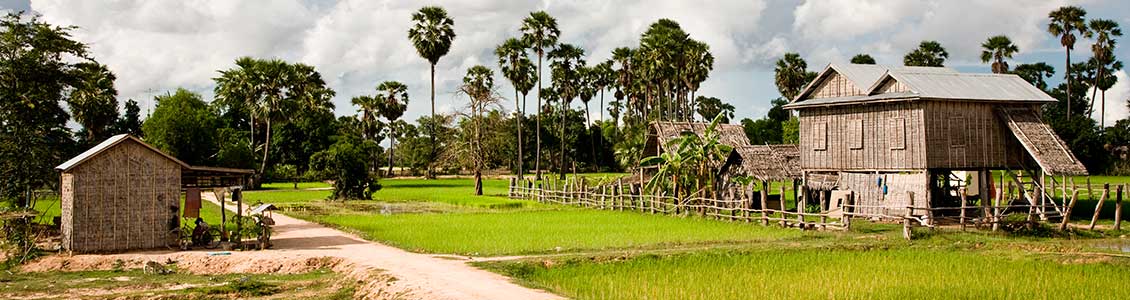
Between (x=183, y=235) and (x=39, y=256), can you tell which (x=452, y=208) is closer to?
(x=183, y=235)

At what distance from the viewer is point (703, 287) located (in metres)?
14.1

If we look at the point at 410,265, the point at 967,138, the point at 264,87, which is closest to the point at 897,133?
the point at 967,138

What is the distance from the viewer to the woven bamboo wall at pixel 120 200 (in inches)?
759

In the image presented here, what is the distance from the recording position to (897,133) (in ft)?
88.5

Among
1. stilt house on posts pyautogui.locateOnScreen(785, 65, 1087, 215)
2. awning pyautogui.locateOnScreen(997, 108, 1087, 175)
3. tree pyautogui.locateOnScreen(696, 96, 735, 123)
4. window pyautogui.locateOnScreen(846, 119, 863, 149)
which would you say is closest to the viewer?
awning pyautogui.locateOnScreen(997, 108, 1087, 175)

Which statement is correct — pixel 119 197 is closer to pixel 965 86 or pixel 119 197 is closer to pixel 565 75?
pixel 965 86

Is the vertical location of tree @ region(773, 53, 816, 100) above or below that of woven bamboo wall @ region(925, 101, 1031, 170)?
above

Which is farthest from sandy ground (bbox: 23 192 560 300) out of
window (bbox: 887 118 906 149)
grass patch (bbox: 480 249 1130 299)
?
window (bbox: 887 118 906 149)

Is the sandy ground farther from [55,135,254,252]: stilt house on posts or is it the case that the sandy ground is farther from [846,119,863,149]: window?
[846,119,863,149]: window

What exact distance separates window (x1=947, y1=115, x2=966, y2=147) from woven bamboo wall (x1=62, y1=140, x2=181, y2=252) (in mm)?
21148

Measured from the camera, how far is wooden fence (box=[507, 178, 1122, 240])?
23328 millimetres

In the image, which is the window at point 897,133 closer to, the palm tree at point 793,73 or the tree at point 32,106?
the tree at point 32,106

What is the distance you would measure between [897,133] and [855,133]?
160 centimetres

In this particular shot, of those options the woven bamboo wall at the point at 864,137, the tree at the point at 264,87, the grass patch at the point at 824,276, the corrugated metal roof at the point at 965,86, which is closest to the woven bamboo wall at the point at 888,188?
the woven bamboo wall at the point at 864,137
